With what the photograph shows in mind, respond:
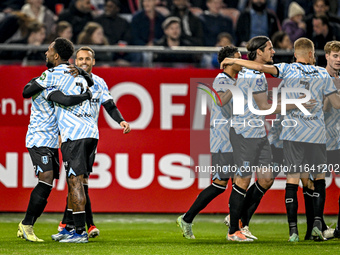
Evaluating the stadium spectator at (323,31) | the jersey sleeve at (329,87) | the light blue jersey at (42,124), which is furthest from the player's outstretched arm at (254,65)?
the stadium spectator at (323,31)

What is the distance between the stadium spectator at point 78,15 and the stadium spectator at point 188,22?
1.46 m

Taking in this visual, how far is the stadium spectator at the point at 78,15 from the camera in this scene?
37.8ft

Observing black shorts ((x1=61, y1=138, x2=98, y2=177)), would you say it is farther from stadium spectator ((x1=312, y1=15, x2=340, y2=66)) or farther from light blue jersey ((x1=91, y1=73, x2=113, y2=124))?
stadium spectator ((x1=312, y1=15, x2=340, y2=66))

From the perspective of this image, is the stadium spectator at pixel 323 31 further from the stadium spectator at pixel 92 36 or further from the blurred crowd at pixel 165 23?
the stadium spectator at pixel 92 36

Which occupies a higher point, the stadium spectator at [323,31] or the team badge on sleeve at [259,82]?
the stadium spectator at [323,31]

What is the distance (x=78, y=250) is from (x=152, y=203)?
164 inches

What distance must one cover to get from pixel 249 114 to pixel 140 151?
3.49 m

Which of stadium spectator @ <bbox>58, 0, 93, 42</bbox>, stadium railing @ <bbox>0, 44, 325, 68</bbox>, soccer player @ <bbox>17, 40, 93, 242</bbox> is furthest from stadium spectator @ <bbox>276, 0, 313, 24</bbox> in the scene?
soccer player @ <bbox>17, 40, 93, 242</bbox>

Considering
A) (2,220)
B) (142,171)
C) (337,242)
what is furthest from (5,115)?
(337,242)

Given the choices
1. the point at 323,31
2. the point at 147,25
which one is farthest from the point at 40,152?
the point at 323,31

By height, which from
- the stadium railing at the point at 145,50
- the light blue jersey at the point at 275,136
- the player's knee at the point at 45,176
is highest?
the stadium railing at the point at 145,50

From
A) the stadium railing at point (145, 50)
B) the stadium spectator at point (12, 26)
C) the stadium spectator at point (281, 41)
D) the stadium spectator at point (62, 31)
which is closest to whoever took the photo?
the stadium railing at point (145, 50)

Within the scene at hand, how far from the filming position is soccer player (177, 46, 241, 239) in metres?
7.34

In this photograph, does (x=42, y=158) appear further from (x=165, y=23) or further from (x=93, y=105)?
(x=165, y=23)
